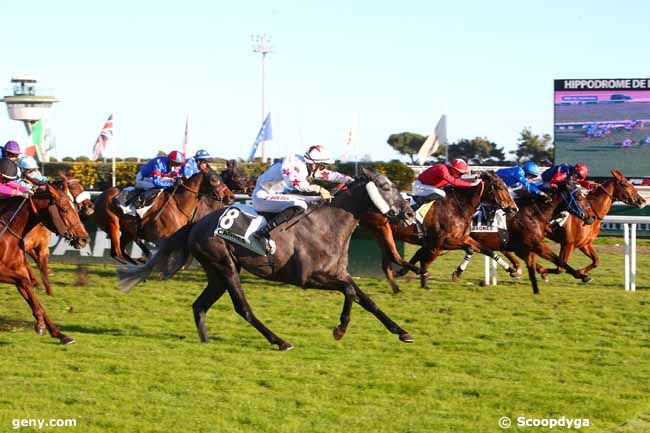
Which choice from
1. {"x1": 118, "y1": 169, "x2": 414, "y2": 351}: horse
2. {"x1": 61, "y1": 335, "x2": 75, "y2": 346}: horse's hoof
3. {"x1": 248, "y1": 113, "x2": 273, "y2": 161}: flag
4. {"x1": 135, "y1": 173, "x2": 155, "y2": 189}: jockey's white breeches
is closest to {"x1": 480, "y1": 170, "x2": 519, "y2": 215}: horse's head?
{"x1": 118, "y1": 169, "x2": 414, "y2": 351}: horse

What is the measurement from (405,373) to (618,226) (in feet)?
45.1

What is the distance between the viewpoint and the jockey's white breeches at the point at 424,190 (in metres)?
12.5

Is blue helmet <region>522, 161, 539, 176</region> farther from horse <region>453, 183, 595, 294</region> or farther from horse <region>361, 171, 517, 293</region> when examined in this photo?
horse <region>361, 171, 517, 293</region>

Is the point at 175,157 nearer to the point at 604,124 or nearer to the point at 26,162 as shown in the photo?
the point at 26,162

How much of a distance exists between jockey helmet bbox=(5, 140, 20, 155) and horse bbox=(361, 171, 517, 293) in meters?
3.99

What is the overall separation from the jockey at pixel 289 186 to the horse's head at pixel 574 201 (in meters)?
5.05

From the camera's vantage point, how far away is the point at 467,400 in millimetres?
6844

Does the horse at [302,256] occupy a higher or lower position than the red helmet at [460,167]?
→ lower

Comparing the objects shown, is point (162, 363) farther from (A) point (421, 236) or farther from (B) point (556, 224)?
(B) point (556, 224)

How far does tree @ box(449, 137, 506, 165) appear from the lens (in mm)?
39656

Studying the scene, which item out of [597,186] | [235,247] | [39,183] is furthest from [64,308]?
[597,186]

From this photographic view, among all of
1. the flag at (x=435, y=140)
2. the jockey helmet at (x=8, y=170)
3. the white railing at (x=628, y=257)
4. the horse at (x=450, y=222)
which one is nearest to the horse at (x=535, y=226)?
the white railing at (x=628, y=257)

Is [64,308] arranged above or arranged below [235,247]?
below

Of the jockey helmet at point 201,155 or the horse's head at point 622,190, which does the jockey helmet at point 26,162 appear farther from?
the horse's head at point 622,190
